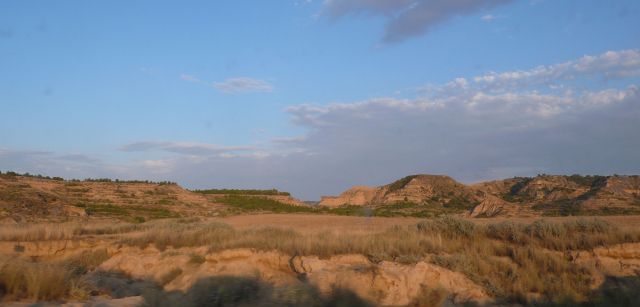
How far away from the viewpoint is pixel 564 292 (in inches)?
431

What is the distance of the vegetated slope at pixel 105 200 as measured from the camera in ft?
88.4

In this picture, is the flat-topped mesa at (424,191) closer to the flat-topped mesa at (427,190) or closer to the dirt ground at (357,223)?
the flat-topped mesa at (427,190)

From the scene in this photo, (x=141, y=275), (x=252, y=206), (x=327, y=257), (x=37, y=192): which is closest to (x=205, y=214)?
(x=252, y=206)

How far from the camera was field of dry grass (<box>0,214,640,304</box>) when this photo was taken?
9.88 m

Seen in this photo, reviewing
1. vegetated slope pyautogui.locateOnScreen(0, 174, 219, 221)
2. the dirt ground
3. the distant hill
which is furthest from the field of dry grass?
the distant hill

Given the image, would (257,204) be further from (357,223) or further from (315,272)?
(315,272)

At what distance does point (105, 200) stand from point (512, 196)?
32.2 m

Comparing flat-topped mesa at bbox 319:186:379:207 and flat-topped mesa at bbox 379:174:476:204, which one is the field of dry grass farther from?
flat-topped mesa at bbox 319:186:379:207

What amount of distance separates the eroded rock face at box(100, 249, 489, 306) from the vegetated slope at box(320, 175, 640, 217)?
67.7 ft

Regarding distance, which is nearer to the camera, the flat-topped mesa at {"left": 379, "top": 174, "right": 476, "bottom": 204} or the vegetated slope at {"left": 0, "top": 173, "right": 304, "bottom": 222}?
the vegetated slope at {"left": 0, "top": 173, "right": 304, "bottom": 222}

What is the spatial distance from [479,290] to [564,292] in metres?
1.72

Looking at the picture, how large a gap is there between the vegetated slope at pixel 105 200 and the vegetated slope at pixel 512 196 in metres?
11.5

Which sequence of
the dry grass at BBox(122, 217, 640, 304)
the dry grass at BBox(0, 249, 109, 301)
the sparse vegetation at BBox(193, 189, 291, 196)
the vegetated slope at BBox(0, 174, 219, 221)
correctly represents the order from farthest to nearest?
the sparse vegetation at BBox(193, 189, 291, 196) → the vegetated slope at BBox(0, 174, 219, 221) → the dry grass at BBox(122, 217, 640, 304) → the dry grass at BBox(0, 249, 109, 301)

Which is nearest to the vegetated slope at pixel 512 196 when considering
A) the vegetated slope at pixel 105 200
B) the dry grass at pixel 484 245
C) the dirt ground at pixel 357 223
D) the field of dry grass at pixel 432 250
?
the dirt ground at pixel 357 223
